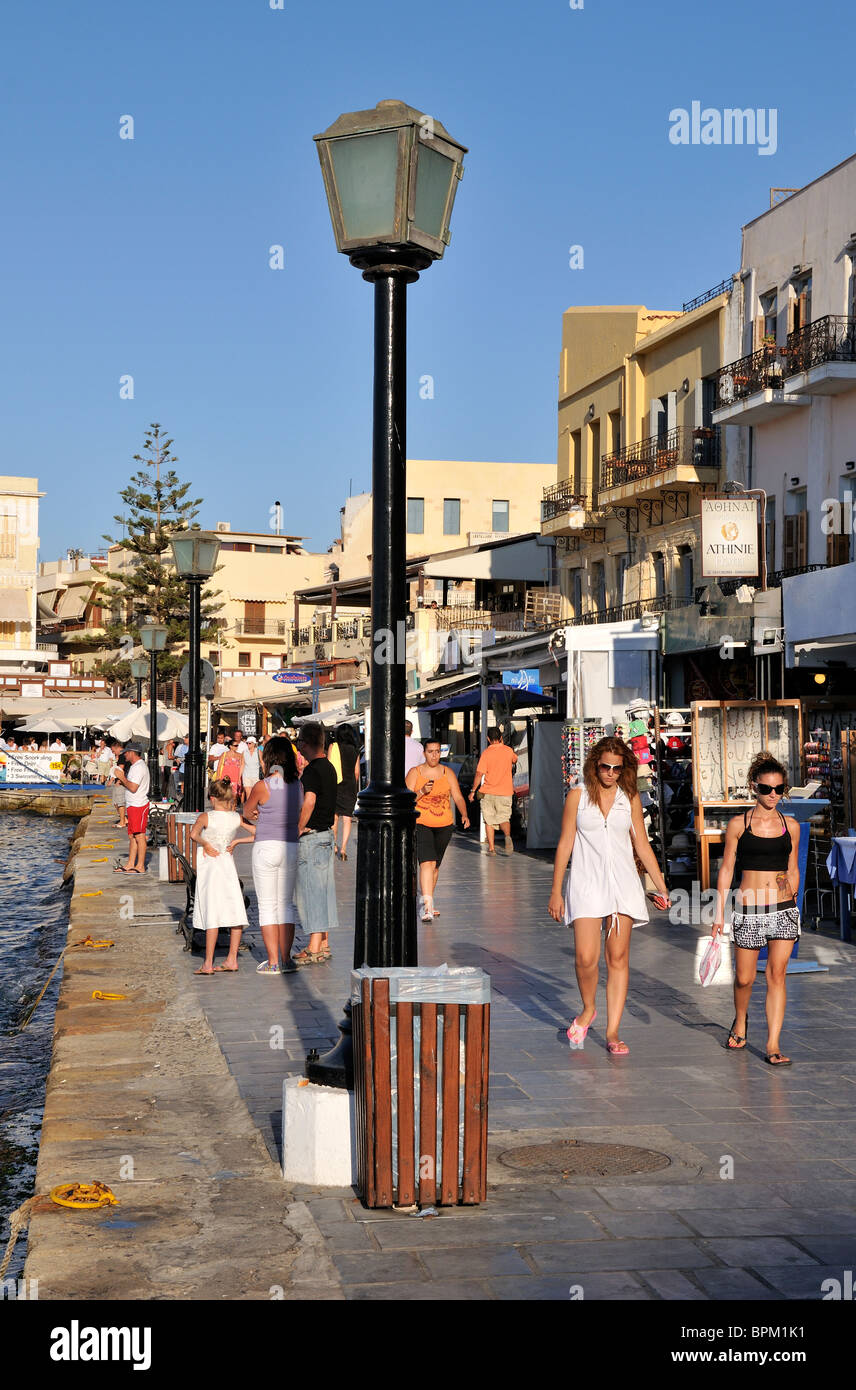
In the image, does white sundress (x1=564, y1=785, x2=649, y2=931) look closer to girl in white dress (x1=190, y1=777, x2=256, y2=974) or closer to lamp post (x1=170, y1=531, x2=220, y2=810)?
girl in white dress (x1=190, y1=777, x2=256, y2=974)

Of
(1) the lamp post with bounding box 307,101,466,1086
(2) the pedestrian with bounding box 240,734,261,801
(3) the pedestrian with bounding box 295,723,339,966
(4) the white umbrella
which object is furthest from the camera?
(4) the white umbrella

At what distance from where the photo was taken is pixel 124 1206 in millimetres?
5547

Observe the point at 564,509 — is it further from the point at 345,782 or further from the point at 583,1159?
the point at 583,1159

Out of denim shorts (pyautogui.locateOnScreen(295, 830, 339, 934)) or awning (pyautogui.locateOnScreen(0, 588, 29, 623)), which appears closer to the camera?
denim shorts (pyautogui.locateOnScreen(295, 830, 339, 934))

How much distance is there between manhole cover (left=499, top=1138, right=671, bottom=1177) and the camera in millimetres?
5930

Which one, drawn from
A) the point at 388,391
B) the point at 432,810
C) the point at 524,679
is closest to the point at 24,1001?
the point at 432,810

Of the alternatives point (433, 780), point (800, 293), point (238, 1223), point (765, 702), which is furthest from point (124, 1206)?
point (800, 293)

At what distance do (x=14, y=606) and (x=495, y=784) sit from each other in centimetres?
7067

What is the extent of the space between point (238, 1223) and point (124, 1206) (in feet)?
1.62

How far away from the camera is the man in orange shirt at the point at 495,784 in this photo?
20766 millimetres

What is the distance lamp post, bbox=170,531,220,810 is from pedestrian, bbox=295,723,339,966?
617 cm

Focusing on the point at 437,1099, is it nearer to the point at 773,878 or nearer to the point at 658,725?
the point at 773,878

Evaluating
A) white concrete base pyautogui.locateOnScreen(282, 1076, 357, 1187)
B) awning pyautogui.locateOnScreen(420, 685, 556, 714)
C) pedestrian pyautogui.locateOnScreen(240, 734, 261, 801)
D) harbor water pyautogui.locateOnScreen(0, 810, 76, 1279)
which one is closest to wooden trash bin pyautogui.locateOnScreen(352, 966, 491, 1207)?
white concrete base pyautogui.locateOnScreen(282, 1076, 357, 1187)

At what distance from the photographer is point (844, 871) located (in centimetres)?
1223
